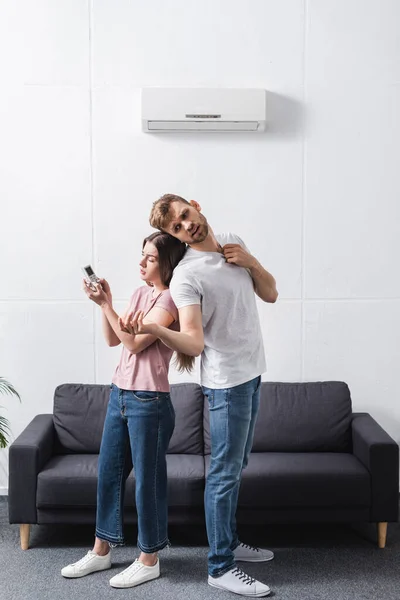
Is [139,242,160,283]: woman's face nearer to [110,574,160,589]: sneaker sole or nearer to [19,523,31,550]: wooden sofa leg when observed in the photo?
[110,574,160,589]: sneaker sole

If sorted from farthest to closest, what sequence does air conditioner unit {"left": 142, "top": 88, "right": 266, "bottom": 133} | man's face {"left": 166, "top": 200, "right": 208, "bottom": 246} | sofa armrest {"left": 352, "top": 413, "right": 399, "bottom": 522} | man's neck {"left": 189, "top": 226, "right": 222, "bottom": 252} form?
air conditioner unit {"left": 142, "top": 88, "right": 266, "bottom": 133}
sofa armrest {"left": 352, "top": 413, "right": 399, "bottom": 522}
man's neck {"left": 189, "top": 226, "right": 222, "bottom": 252}
man's face {"left": 166, "top": 200, "right": 208, "bottom": 246}

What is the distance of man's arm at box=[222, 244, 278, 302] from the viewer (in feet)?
9.59

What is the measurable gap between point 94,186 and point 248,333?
1.70 metres

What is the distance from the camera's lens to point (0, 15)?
4.10m

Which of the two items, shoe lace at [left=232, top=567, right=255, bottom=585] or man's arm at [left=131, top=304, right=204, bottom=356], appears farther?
shoe lace at [left=232, top=567, right=255, bottom=585]

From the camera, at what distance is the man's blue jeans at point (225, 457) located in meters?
2.94

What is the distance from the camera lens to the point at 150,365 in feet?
9.91

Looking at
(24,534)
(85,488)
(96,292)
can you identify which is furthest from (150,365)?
(24,534)

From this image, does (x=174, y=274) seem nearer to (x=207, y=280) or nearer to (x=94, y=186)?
(x=207, y=280)

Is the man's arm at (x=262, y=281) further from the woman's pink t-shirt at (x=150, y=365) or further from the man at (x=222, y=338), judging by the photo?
the woman's pink t-shirt at (x=150, y=365)

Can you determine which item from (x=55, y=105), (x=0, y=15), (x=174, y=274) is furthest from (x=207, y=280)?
(x=0, y=15)

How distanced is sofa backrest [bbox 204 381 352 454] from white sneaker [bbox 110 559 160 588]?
2.92 feet

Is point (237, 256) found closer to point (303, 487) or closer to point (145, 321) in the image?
point (145, 321)

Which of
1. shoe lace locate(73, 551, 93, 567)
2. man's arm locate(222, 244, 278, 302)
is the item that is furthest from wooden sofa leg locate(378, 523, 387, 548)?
shoe lace locate(73, 551, 93, 567)
